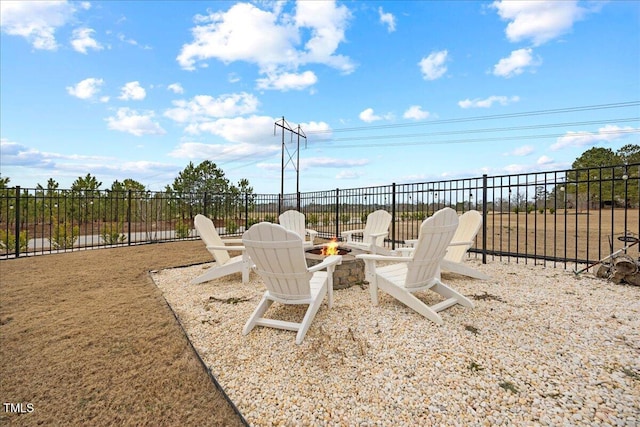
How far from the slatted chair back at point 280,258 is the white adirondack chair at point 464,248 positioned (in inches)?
100

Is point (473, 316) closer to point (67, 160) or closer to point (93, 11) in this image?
point (93, 11)

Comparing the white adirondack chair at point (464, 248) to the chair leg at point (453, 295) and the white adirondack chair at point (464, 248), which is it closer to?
the white adirondack chair at point (464, 248)

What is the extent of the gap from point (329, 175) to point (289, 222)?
528 inches

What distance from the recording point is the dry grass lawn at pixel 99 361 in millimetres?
1757

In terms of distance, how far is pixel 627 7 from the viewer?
580 centimetres

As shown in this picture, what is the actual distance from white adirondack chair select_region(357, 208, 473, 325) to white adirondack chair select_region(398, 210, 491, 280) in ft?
3.46

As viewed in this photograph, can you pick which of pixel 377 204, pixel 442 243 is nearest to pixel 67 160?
pixel 377 204

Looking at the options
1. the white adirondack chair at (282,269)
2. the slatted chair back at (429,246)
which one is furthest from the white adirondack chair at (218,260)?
the slatted chair back at (429,246)

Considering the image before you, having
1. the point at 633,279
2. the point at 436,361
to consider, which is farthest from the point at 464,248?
the point at 436,361

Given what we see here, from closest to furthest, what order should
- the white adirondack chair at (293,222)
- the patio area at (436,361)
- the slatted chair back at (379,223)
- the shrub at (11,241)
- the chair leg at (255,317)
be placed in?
the patio area at (436,361) < the chair leg at (255,317) < the slatted chair back at (379,223) < the white adirondack chair at (293,222) < the shrub at (11,241)

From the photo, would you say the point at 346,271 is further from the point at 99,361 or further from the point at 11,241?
the point at 11,241

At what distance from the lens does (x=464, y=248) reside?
4602mm

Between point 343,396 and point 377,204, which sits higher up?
point 377,204

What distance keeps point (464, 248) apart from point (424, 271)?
195cm
